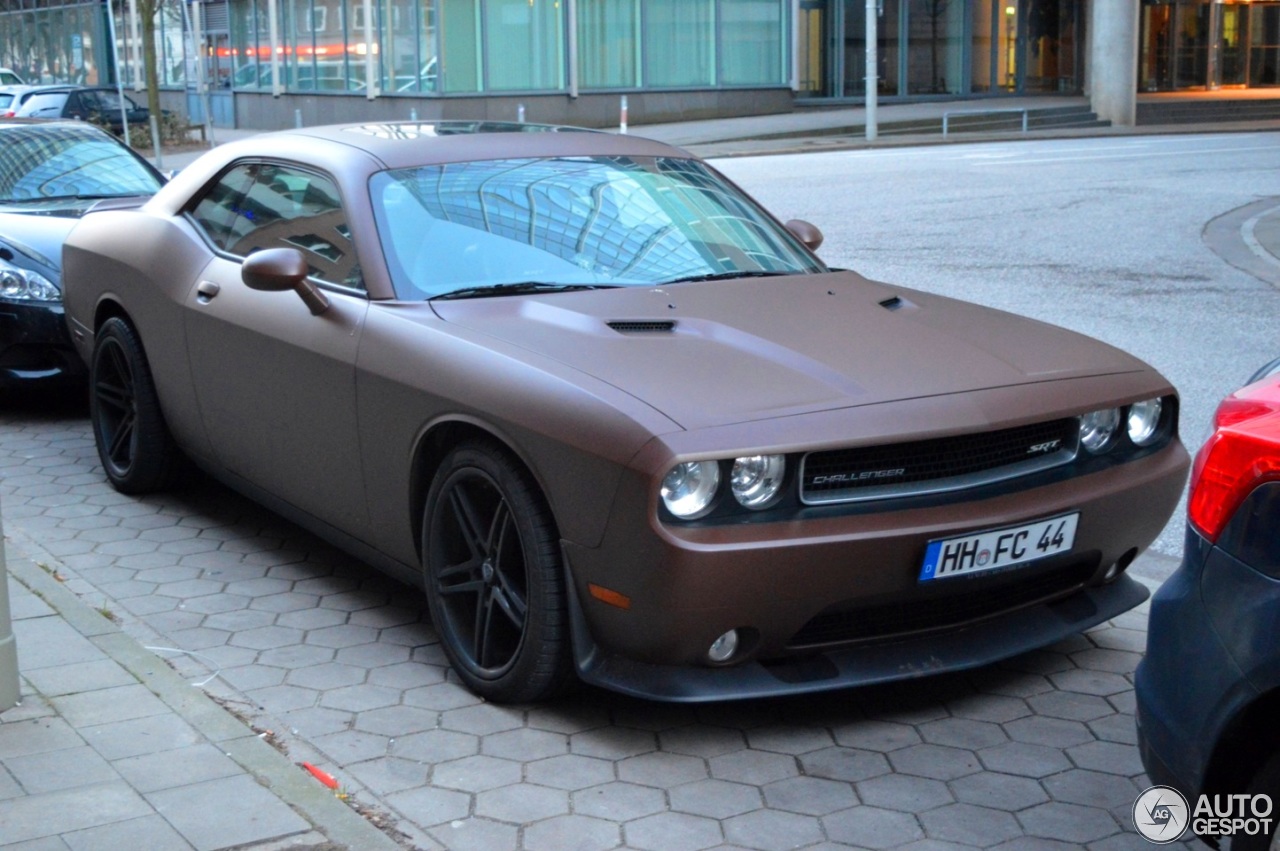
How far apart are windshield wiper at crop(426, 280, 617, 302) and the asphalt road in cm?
251

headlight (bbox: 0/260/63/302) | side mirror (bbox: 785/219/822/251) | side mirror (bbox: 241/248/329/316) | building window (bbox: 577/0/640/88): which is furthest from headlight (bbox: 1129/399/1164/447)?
building window (bbox: 577/0/640/88)

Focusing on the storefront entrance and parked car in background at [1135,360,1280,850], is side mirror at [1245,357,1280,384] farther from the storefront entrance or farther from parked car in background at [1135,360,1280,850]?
the storefront entrance

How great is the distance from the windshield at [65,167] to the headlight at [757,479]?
6355 millimetres

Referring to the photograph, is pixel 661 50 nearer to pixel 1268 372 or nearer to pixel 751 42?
pixel 751 42

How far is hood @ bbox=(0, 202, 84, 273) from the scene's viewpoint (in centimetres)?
794

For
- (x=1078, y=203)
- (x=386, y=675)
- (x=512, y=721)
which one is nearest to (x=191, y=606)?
(x=386, y=675)

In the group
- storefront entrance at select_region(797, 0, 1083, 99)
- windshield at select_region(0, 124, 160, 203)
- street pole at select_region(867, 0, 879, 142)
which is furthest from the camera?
storefront entrance at select_region(797, 0, 1083, 99)

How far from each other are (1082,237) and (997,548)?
1130 centimetres

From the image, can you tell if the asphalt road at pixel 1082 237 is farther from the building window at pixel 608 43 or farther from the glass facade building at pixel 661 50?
the building window at pixel 608 43

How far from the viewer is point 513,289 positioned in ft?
15.4

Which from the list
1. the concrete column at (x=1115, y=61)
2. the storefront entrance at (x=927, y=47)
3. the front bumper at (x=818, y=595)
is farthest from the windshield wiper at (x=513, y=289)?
the storefront entrance at (x=927, y=47)

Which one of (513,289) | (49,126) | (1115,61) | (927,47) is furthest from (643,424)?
(927,47)

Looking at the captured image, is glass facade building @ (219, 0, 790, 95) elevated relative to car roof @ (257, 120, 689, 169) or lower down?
elevated

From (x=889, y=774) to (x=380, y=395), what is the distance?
1.78 metres
